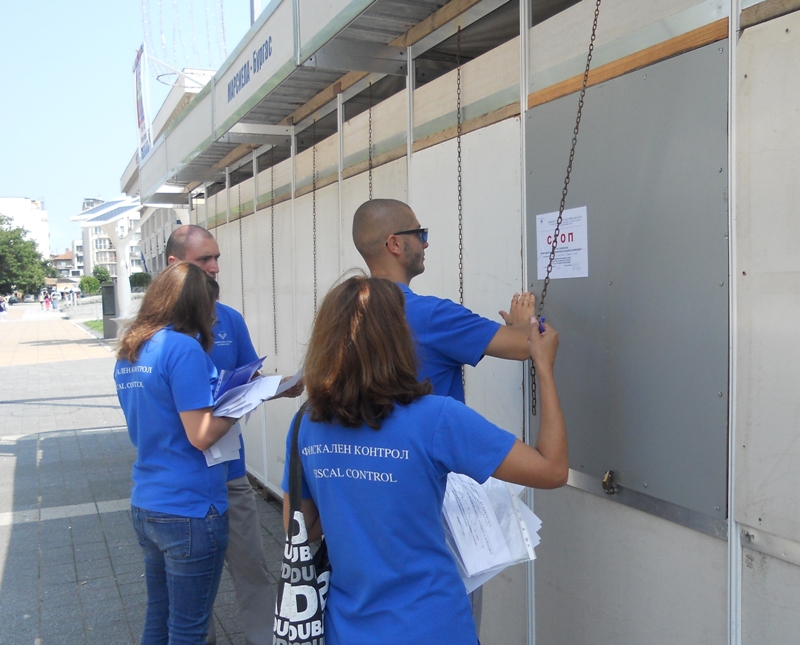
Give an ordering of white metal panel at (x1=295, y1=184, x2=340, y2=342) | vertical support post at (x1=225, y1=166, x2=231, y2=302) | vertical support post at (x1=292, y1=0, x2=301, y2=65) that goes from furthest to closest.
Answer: vertical support post at (x1=225, y1=166, x2=231, y2=302) < white metal panel at (x1=295, y1=184, x2=340, y2=342) < vertical support post at (x1=292, y1=0, x2=301, y2=65)

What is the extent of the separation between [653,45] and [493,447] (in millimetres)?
1406

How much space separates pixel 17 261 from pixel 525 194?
9681cm

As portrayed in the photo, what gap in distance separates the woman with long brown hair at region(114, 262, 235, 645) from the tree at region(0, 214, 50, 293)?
309 feet

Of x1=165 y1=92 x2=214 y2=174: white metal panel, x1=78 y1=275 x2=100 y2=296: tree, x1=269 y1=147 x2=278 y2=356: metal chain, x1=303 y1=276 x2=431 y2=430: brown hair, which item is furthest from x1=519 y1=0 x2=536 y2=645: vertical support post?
x1=78 y1=275 x2=100 y2=296: tree

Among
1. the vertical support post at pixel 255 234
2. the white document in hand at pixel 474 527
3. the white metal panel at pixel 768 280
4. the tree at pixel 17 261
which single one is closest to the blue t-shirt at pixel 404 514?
the white document in hand at pixel 474 527

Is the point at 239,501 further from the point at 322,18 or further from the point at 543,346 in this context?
the point at 322,18

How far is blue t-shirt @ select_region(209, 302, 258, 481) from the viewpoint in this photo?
357cm

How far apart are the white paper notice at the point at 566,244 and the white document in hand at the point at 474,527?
1.00 m

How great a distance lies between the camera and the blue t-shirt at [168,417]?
8.27 feet

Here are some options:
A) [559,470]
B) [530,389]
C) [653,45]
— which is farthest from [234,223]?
[559,470]

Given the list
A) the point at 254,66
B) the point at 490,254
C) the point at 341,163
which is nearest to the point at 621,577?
the point at 490,254

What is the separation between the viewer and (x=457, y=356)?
229cm

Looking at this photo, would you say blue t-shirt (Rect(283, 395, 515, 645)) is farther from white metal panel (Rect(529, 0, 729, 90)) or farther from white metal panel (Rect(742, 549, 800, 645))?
white metal panel (Rect(529, 0, 729, 90))

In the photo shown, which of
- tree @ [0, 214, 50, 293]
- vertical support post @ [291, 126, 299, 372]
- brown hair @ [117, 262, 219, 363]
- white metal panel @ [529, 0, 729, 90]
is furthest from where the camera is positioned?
tree @ [0, 214, 50, 293]
